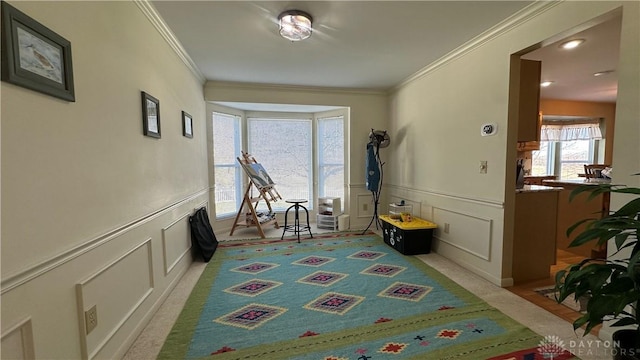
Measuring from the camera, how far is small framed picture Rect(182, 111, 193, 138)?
10.8 feet

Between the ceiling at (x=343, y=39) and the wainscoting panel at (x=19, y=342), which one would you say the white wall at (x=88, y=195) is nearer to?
the wainscoting panel at (x=19, y=342)

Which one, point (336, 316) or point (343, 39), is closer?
point (336, 316)

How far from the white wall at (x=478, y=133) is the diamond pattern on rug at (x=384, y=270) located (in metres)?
0.81

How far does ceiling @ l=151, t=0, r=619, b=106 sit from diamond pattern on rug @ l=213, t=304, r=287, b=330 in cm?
257

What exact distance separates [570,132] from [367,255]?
674 cm

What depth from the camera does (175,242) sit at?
9.72 feet

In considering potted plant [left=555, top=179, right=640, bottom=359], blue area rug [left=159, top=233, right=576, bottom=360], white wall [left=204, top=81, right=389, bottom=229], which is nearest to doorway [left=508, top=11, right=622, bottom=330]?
potted plant [left=555, top=179, right=640, bottom=359]

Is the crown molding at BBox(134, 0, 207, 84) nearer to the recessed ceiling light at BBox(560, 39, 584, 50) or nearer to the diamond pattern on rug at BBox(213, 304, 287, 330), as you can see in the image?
the diamond pattern on rug at BBox(213, 304, 287, 330)

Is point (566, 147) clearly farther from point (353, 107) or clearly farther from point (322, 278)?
point (322, 278)

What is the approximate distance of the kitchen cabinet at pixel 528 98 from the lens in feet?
9.42

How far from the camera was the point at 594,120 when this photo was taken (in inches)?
257

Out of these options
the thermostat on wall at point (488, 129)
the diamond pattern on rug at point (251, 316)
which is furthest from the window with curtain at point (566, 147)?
the diamond pattern on rug at point (251, 316)

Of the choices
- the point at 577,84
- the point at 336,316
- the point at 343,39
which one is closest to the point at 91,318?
the point at 336,316

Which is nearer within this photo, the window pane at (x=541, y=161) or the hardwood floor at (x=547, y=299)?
the hardwood floor at (x=547, y=299)
